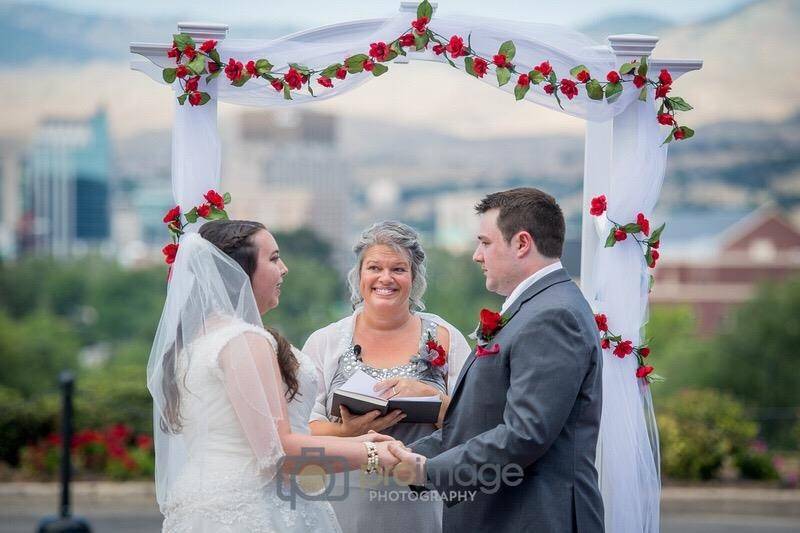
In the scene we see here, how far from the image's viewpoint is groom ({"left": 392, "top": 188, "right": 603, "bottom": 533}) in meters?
3.29

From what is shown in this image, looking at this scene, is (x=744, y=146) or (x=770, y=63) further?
(x=770, y=63)


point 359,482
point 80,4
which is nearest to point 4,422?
point 359,482

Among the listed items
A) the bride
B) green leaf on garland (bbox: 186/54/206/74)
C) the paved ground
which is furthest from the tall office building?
the bride

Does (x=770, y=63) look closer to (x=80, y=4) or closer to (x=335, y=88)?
(x=80, y=4)

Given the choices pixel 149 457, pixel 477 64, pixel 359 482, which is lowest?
pixel 149 457

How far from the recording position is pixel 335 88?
4.18 metres

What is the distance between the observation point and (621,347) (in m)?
4.15

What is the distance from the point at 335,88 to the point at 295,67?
178 millimetres

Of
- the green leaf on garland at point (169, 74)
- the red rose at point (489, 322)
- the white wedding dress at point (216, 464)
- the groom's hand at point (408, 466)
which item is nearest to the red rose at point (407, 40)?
the green leaf on garland at point (169, 74)

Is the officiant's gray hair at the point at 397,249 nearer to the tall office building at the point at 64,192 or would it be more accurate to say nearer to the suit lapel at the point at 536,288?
the suit lapel at the point at 536,288

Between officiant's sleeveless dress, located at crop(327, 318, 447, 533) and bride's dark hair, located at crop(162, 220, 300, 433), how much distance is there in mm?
679

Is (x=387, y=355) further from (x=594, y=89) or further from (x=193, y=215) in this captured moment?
(x=594, y=89)

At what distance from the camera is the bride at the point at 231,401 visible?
3.33 m

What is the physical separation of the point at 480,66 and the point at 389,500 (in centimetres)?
177
